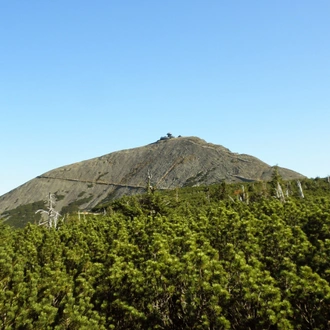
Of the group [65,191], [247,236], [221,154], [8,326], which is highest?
[221,154]

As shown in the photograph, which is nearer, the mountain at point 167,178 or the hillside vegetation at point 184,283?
the hillside vegetation at point 184,283

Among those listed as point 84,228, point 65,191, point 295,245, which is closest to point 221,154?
point 65,191

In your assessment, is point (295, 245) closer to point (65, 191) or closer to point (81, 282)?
point (81, 282)

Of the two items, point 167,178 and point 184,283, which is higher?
point 167,178

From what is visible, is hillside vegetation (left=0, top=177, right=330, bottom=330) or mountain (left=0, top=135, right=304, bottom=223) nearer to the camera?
hillside vegetation (left=0, top=177, right=330, bottom=330)

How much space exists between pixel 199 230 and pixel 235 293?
10651 millimetres

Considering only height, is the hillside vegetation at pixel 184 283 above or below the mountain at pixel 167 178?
below

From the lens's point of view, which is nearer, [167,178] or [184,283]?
[184,283]

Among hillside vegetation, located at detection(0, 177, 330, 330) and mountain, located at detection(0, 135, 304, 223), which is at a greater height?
mountain, located at detection(0, 135, 304, 223)

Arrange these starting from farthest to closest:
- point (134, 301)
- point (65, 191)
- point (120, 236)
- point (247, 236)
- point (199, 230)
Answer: point (65, 191)
point (120, 236)
point (199, 230)
point (247, 236)
point (134, 301)

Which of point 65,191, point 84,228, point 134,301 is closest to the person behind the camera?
point 134,301

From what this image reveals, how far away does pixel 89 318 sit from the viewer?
17625 millimetres

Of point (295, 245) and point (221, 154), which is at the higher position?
point (221, 154)

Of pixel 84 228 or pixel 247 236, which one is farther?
pixel 84 228
